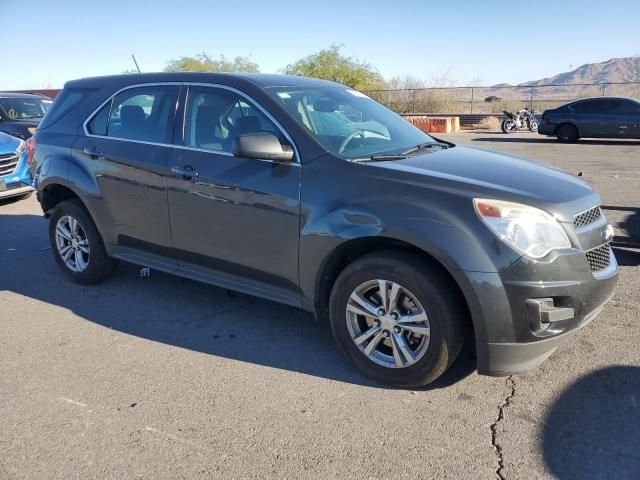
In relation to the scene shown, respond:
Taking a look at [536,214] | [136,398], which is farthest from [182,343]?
[536,214]

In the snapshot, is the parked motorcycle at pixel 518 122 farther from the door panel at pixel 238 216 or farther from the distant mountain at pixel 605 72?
the distant mountain at pixel 605 72

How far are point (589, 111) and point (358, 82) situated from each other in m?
27.1

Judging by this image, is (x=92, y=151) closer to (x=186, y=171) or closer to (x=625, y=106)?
(x=186, y=171)

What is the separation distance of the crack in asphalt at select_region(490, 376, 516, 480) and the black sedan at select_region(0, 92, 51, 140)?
11427 millimetres

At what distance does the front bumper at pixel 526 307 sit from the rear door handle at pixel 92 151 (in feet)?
11.1

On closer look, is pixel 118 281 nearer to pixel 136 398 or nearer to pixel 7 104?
pixel 136 398

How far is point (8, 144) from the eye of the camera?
30.8 ft

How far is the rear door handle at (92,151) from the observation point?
4.83 meters

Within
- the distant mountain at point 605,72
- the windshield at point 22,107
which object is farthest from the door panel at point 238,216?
the distant mountain at point 605,72

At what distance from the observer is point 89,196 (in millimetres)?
4961

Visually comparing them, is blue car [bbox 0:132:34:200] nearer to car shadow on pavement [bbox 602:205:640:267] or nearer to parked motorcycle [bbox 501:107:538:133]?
car shadow on pavement [bbox 602:205:640:267]

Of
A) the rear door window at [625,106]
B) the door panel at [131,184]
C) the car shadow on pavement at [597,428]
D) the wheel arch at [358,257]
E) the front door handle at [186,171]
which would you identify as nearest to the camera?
the car shadow on pavement at [597,428]

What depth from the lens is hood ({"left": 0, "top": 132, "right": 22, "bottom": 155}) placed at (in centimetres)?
920

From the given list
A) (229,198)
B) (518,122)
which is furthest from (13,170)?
(518,122)
